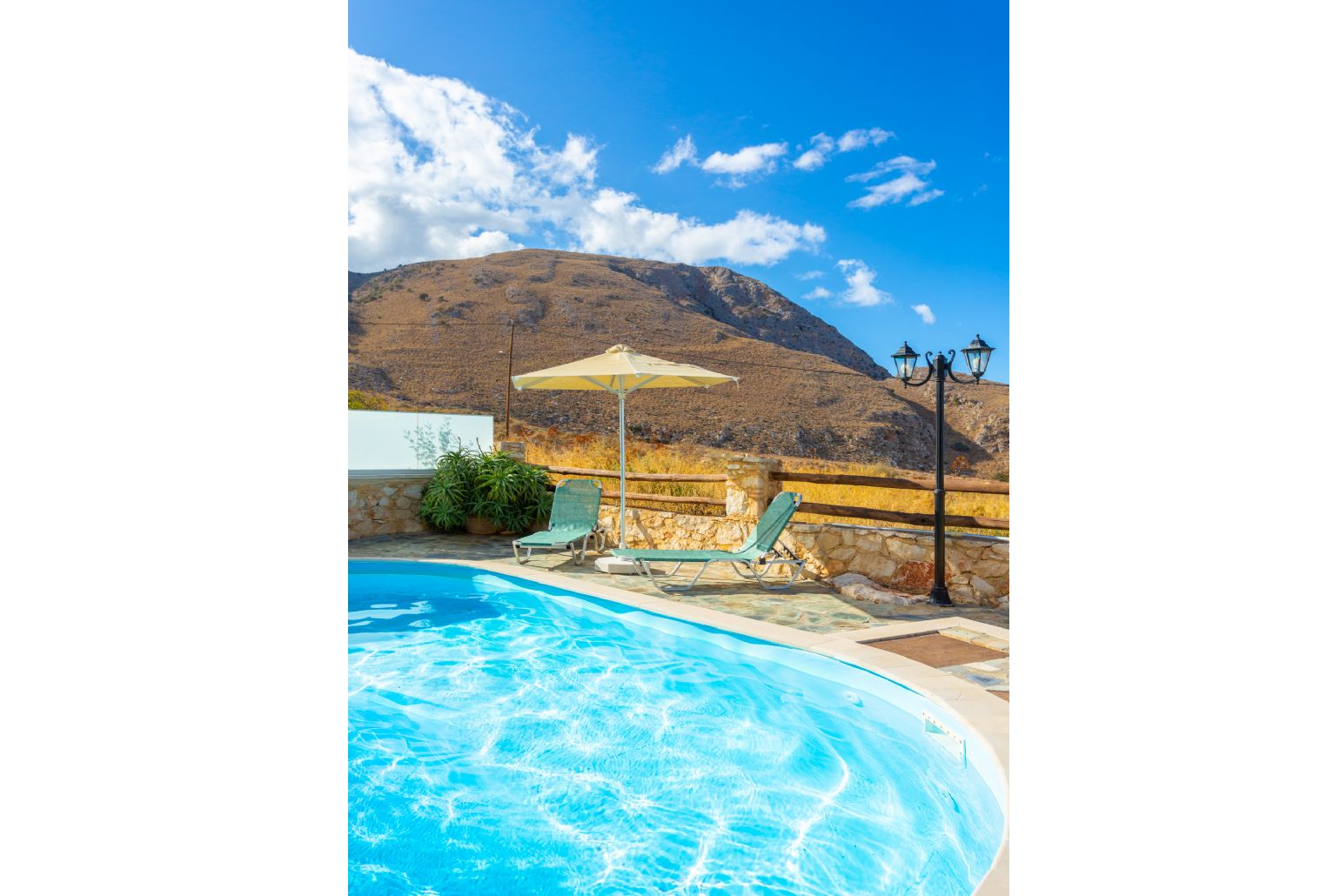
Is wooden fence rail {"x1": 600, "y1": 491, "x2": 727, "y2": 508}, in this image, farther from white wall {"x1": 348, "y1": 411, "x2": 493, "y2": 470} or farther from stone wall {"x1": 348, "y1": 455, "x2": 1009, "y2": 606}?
white wall {"x1": 348, "y1": 411, "x2": 493, "y2": 470}

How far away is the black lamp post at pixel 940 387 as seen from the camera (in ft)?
18.0

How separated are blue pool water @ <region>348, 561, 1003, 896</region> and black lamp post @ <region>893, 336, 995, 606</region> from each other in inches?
69.7

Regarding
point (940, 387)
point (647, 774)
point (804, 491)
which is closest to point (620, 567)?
point (804, 491)

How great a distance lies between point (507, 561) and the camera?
7.34m

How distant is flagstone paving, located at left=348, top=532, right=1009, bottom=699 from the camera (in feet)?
14.3

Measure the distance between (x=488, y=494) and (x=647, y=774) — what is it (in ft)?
20.2

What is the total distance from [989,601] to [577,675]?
3045 millimetres

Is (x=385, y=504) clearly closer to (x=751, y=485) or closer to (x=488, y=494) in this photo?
(x=488, y=494)

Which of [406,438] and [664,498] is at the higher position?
[406,438]

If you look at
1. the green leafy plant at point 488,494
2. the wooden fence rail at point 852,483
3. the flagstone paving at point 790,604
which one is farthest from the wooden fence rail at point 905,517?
the green leafy plant at point 488,494

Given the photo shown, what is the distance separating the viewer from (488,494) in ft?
29.8
